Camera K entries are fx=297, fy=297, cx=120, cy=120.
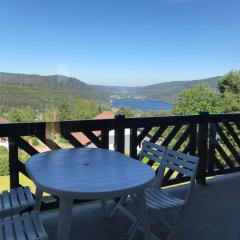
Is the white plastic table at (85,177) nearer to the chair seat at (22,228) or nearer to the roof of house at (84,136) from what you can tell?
the chair seat at (22,228)

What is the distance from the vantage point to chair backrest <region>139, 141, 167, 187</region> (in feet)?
9.03

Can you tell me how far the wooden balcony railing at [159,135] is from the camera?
2.84 meters

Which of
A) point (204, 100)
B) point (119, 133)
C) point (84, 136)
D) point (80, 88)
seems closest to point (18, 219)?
point (84, 136)

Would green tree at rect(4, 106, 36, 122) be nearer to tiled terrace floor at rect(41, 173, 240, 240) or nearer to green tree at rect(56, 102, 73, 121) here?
green tree at rect(56, 102, 73, 121)

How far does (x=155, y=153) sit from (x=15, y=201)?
131cm

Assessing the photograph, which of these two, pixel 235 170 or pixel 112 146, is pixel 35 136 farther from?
pixel 235 170

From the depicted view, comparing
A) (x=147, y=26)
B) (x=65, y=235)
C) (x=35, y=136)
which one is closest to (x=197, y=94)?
(x=35, y=136)

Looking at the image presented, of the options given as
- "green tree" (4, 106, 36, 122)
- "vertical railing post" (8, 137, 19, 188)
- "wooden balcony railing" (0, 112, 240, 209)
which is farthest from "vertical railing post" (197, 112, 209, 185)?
"vertical railing post" (8, 137, 19, 188)

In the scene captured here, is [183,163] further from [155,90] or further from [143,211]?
[155,90]

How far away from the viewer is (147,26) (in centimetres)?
1539

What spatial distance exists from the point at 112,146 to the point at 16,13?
5.49m

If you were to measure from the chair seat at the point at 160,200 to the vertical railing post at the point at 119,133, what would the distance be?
753mm

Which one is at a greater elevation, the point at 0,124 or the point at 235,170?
the point at 0,124

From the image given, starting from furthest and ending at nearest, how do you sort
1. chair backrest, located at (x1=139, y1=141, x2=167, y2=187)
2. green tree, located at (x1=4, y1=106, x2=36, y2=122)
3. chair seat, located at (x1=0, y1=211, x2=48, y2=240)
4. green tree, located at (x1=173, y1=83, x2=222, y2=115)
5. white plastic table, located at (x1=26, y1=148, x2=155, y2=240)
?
green tree, located at (x1=173, y1=83, x2=222, y2=115) → green tree, located at (x1=4, y1=106, x2=36, y2=122) → chair backrest, located at (x1=139, y1=141, x2=167, y2=187) → white plastic table, located at (x1=26, y1=148, x2=155, y2=240) → chair seat, located at (x1=0, y1=211, x2=48, y2=240)
